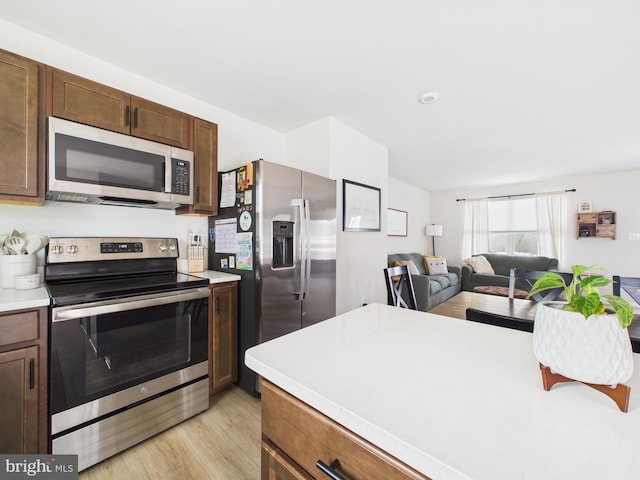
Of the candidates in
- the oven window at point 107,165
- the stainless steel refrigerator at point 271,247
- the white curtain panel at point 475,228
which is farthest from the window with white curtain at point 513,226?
the oven window at point 107,165

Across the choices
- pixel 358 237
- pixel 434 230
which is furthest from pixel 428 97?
pixel 434 230

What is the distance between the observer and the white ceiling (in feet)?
4.98

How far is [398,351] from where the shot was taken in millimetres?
806

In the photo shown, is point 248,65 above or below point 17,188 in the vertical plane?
above

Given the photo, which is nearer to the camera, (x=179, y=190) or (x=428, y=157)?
(x=179, y=190)

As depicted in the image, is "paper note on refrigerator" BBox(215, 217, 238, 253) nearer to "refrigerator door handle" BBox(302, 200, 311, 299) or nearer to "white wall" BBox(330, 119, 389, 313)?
"refrigerator door handle" BBox(302, 200, 311, 299)

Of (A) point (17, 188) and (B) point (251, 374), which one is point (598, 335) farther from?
(A) point (17, 188)

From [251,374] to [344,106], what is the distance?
8.00ft

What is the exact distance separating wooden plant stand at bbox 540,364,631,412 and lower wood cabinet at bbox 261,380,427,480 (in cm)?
37

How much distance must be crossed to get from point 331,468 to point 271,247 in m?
1.58

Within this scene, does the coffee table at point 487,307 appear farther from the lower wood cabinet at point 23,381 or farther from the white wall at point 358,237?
the lower wood cabinet at point 23,381

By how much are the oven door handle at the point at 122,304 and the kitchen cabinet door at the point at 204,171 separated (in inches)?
27.6

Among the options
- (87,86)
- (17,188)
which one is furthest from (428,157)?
(17,188)

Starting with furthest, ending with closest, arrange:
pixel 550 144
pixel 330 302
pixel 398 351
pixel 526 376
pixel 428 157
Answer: pixel 428 157
pixel 550 144
pixel 330 302
pixel 398 351
pixel 526 376
